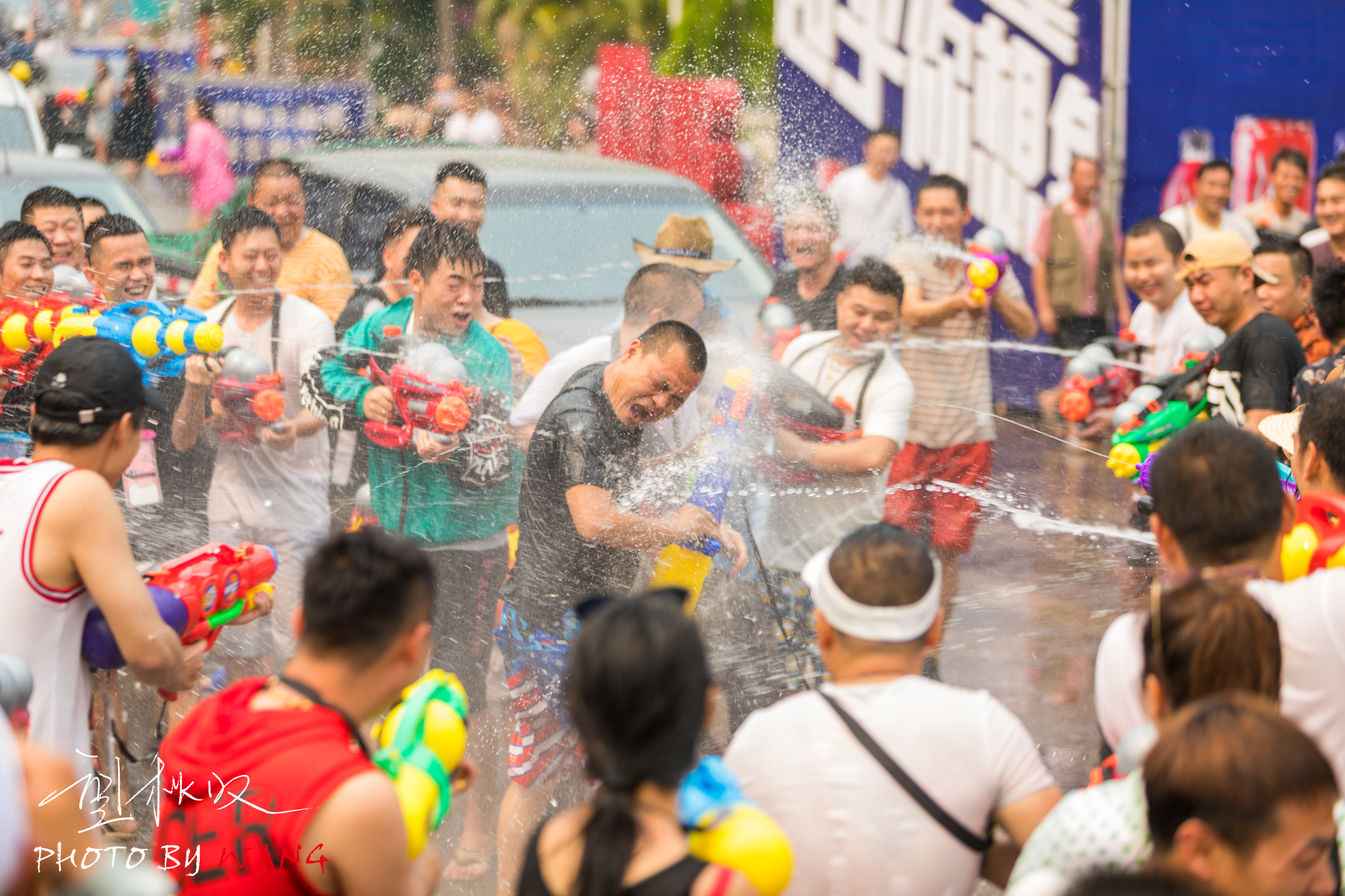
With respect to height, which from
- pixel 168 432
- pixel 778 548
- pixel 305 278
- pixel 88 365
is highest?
pixel 88 365

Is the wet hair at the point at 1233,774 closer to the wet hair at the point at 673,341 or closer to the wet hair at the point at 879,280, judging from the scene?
the wet hair at the point at 673,341

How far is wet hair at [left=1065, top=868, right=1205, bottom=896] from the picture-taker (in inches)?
46.2

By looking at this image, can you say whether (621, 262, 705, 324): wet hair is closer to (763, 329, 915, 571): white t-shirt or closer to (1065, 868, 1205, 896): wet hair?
(763, 329, 915, 571): white t-shirt

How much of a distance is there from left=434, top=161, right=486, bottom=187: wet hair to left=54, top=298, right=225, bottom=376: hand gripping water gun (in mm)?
1320

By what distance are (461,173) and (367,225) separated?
2.45 feet

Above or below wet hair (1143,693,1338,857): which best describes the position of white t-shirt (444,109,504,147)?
below

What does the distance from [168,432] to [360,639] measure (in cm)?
248

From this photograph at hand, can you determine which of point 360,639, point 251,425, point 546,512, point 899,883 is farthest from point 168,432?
point 899,883

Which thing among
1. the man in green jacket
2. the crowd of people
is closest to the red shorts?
the crowd of people

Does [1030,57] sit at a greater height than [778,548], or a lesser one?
greater

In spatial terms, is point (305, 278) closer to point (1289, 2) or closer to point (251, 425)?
point (251, 425)

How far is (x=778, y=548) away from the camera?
3.49 meters

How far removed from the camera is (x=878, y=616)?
1861 mm

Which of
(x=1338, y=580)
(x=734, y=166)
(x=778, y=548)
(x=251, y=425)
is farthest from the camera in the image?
(x=734, y=166)
